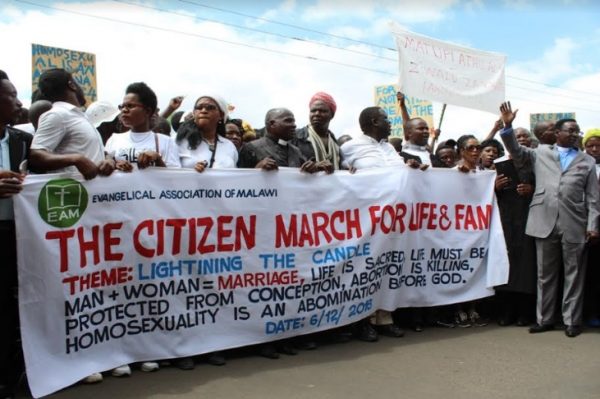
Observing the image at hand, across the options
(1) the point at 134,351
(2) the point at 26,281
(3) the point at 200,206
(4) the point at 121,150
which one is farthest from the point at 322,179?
(2) the point at 26,281

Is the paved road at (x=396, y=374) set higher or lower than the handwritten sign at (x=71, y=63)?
lower

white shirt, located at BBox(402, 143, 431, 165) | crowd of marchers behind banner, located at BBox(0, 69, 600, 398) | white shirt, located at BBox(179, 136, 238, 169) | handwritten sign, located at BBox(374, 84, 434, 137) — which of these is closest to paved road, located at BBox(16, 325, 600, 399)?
crowd of marchers behind banner, located at BBox(0, 69, 600, 398)

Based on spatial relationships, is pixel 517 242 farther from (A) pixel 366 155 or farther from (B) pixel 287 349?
(B) pixel 287 349

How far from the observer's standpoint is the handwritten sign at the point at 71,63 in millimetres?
8406

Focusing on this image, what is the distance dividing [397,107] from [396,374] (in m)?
8.07

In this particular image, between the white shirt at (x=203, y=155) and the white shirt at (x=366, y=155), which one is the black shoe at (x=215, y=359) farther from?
the white shirt at (x=366, y=155)

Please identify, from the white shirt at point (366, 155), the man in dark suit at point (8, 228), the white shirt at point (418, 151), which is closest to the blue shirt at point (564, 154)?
the white shirt at point (418, 151)

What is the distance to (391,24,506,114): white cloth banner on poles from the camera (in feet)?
22.1

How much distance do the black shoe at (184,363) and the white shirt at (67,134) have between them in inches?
57.6

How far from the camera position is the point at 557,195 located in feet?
17.7

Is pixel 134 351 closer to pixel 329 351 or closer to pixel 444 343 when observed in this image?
pixel 329 351

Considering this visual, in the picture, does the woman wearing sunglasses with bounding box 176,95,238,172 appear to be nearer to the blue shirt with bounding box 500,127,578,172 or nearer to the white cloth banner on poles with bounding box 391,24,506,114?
the blue shirt with bounding box 500,127,578,172

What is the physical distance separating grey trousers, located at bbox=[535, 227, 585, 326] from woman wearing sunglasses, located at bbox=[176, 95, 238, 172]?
2.97 meters

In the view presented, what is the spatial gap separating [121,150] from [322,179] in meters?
1.58
